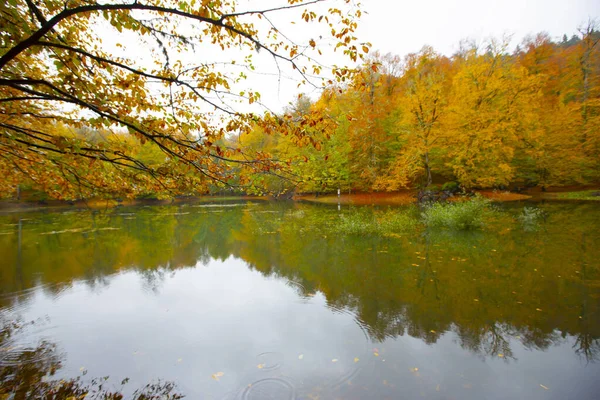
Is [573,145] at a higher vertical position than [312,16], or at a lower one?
higher

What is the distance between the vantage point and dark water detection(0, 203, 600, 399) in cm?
346

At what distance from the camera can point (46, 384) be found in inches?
137

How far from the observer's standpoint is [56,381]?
3559 millimetres

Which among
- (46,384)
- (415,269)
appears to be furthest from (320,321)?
(46,384)

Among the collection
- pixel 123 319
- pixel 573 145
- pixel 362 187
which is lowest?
pixel 123 319

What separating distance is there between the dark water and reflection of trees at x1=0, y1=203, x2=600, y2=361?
0.15 ft

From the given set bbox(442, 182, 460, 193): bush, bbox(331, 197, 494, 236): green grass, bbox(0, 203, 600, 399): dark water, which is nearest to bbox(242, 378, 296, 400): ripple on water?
bbox(0, 203, 600, 399): dark water

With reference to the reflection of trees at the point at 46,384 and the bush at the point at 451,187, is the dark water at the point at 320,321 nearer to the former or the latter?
the reflection of trees at the point at 46,384

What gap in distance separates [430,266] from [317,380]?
504cm

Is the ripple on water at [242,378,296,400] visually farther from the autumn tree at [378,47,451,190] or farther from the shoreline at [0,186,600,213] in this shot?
the autumn tree at [378,47,451,190]

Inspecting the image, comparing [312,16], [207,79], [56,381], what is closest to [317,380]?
[56,381]

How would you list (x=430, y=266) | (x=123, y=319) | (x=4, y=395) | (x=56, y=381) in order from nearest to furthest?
(x=4, y=395) → (x=56, y=381) → (x=123, y=319) → (x=430, y=266)

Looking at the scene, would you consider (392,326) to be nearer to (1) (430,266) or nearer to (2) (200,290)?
(1) (430,266)

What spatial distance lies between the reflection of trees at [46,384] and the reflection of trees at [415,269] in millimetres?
2912
